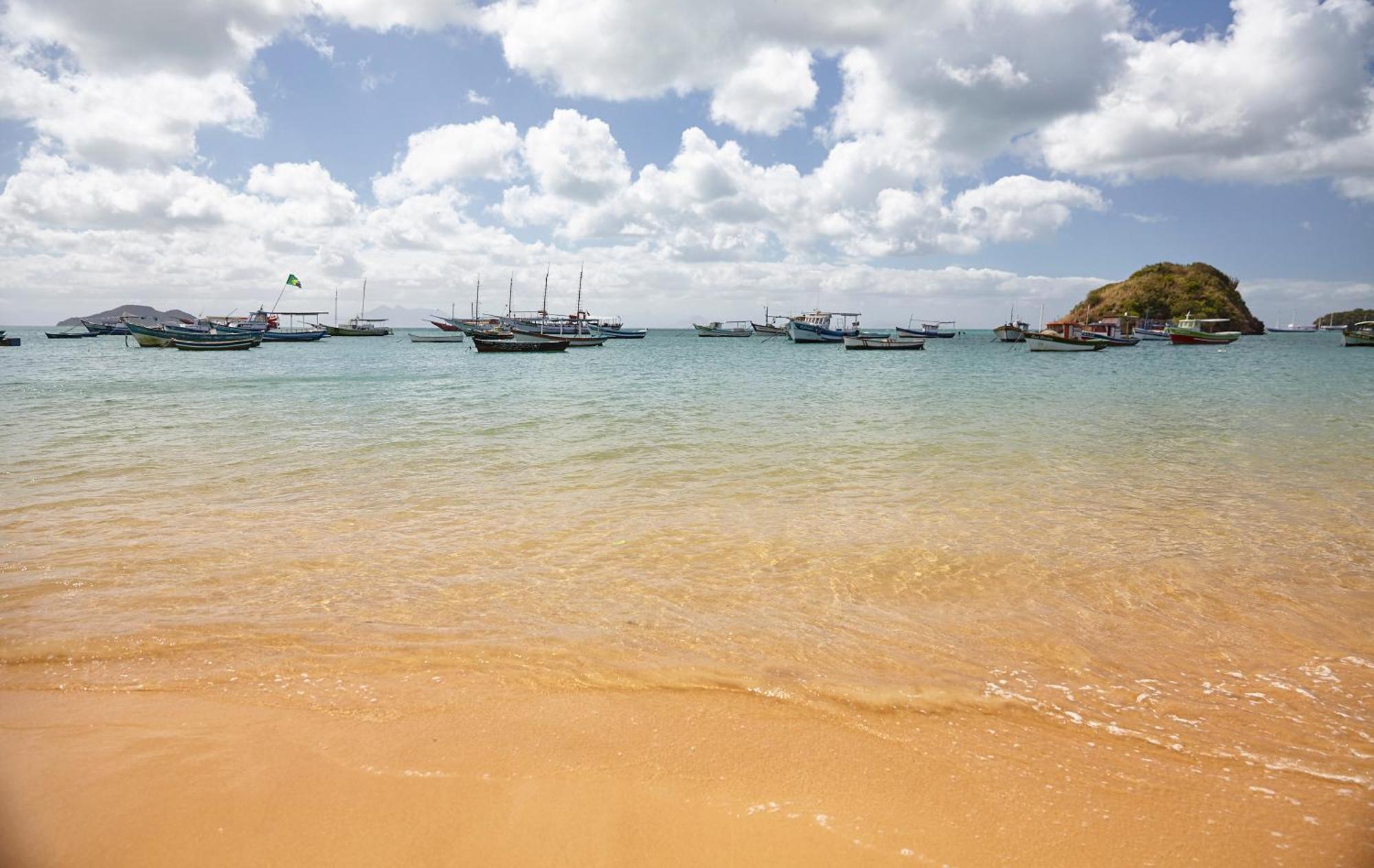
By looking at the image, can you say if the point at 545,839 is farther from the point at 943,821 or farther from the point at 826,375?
the point at 826,375

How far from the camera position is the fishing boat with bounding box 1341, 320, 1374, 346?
88.1 metres

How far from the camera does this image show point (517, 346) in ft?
242

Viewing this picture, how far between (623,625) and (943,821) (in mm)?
2779

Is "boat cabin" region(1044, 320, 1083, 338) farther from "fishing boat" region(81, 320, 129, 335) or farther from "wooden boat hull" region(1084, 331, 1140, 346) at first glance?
"fishing boat" region(81, 320, 129, 335)

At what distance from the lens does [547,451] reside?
44.3 ft

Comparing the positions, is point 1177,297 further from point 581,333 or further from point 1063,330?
point 581,333

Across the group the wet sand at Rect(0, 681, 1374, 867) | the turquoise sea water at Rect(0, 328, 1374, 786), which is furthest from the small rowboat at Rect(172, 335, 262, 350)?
the wet sand at Rect(0, 681, 1374, 867)

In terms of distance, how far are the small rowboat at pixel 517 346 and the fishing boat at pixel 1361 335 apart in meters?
105

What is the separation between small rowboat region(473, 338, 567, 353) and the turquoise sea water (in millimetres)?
56952

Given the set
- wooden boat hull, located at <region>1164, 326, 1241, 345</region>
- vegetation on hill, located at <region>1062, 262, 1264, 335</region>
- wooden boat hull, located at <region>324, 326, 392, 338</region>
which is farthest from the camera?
vegetation on hill, located at <region>1062, 262, 1264, 335</region>

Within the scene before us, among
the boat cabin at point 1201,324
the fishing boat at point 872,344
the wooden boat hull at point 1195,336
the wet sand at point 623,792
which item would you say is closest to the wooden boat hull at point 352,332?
the fishing boat at point 872,344

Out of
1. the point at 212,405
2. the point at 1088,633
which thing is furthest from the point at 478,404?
the point at 1088,633

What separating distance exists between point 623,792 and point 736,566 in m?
3.58

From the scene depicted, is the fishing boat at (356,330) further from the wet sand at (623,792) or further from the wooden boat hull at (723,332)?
the wet sand at (623,792)
